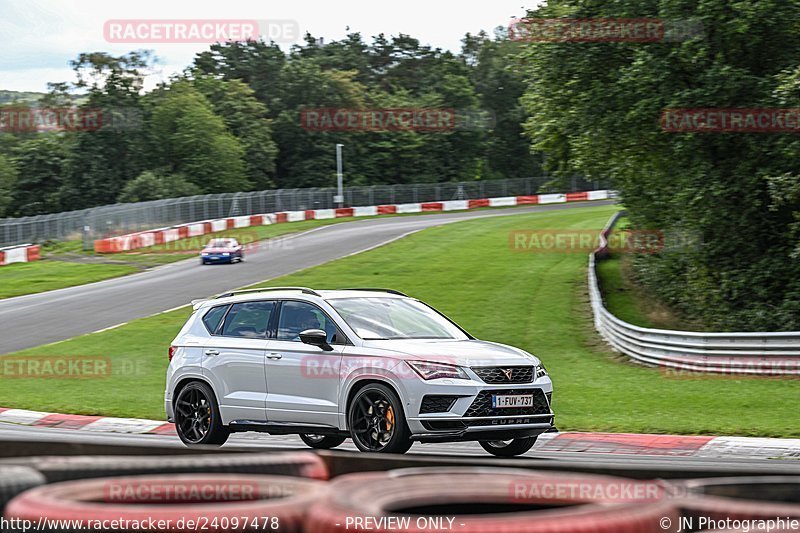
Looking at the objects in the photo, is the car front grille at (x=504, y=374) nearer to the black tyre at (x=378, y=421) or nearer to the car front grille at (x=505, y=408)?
the car front grille at (x=505, y=408)

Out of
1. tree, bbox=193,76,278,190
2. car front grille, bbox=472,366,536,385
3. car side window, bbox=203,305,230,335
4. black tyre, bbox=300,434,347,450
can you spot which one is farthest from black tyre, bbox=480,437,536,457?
tree, bbox=193,76,278,190

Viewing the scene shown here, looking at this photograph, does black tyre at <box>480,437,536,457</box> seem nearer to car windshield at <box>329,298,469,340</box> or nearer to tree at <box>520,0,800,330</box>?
car windshield at <box>329,298,469,340</box>

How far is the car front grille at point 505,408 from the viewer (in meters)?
10.8

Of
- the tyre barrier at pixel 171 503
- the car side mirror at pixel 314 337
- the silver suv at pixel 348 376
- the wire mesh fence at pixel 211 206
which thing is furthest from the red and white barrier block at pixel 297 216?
the tyre barrier at pixel 171 503

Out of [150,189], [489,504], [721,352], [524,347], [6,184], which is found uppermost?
[6,184]

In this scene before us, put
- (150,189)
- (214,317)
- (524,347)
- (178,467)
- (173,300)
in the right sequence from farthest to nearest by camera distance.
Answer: (150,189)
(173,300)
(524,347)
(214,317)
(178,467)

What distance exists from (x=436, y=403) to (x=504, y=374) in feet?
2.70

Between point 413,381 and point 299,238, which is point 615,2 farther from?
point 299,238

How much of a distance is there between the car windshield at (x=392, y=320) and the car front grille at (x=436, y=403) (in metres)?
1.22

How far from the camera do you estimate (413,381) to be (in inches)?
428

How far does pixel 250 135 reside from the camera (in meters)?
98.4

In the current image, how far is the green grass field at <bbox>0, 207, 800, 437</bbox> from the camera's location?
15711 millimetres

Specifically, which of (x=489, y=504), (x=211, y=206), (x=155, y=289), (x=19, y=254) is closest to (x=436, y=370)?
(x=489, y=504)

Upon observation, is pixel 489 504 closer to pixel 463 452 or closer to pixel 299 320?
pixel 299 320
